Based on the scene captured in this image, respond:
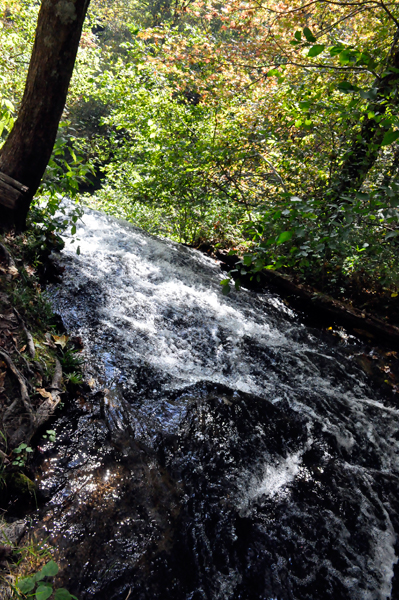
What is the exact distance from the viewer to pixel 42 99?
331cm

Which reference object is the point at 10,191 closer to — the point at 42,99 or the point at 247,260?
the point at 42,99

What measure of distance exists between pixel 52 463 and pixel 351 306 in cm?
602

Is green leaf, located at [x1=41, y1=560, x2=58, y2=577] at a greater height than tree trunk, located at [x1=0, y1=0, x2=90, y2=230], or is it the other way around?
tree trunk, located at [x1=0, y1=0, x2=90, y2=230]

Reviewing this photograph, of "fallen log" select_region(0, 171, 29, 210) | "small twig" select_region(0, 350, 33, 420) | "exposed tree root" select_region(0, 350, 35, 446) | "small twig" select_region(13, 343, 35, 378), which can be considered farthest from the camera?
"fallen log" select_region(0, 171, 29, 210)

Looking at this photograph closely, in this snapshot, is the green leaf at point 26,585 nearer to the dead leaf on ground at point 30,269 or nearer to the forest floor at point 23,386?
the forest floor at point 23,386

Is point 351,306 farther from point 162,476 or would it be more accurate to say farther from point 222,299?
point 162,476

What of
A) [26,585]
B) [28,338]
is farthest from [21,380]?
[26,585]

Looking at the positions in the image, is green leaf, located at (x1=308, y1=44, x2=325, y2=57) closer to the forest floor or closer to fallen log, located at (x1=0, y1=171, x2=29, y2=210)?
the forest floor

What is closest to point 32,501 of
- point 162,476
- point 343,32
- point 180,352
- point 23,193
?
point 162,476

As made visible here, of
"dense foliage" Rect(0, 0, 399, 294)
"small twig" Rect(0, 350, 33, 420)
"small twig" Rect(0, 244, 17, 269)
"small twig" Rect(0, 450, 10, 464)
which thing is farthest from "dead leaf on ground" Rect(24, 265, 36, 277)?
"small twig" Rect(0, 450, 10, 464)

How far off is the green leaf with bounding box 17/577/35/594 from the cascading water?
407 mm

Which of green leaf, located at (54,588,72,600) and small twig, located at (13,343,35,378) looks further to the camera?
small twig, located at (13,343,35,378)

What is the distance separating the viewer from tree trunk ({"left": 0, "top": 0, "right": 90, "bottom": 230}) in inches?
119

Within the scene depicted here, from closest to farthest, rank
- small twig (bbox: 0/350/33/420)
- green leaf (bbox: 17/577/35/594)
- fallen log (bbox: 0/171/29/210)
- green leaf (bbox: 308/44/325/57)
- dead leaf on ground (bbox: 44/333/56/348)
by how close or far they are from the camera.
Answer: green leaf (bbox: 17/577/35/594), green leaf (bbox: 308/44/325/57), small twig (bbox: 0/350/33/420), dead leaf on ground (bbox: 44/333/56/348), fallen log (bbox: 0/171/29/210)
